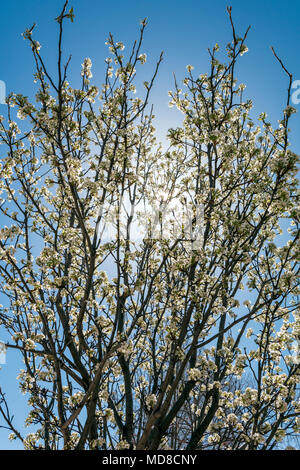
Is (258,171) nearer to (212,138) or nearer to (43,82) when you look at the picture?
(212,138)

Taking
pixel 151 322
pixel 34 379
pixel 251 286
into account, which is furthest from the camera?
pixel 151 322

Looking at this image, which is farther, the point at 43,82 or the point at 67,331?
the point at 67,331

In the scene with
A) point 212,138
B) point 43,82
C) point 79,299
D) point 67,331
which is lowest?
point 67,331

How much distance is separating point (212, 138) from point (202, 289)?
2.14 meters

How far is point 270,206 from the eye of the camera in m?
4.94

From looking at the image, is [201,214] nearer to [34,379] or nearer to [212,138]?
[212,138]

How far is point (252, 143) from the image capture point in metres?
6.62

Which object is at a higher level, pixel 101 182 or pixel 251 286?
pixel 101 182

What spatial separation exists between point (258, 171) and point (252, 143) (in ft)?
3.18

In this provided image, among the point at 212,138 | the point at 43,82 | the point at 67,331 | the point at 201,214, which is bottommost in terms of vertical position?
the point at 67,331

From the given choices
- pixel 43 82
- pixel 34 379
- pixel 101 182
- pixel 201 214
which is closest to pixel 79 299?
pixel 34 379
